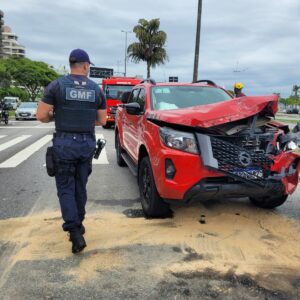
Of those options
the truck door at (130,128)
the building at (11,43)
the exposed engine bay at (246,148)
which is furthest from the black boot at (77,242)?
the building at (11,43)

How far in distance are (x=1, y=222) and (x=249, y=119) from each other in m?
3.16

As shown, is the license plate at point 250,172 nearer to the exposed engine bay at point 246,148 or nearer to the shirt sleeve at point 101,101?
the exposed engine bay at point 246,148

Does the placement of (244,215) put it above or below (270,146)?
below

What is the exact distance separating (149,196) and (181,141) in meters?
0.97

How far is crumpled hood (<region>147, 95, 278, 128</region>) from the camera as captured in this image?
4.07 m

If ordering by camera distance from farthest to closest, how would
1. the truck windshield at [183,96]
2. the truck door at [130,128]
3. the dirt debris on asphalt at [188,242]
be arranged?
1. the truck door at [130,128]
2. the truck windshield at [183,96]
3. the dirt debris on asphalt at [188,242]

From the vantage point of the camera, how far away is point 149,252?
393cm

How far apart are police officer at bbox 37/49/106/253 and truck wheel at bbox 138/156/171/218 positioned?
38.8 inches

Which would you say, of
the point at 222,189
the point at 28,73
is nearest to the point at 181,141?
the point at 222,189

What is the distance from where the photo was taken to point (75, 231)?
3.93 m

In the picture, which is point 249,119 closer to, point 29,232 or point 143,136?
point 143,136

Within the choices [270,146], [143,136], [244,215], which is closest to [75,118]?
[143,136]

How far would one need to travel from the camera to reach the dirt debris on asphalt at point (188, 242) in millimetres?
3523

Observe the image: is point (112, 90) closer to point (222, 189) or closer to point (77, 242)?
point (222, 189)
